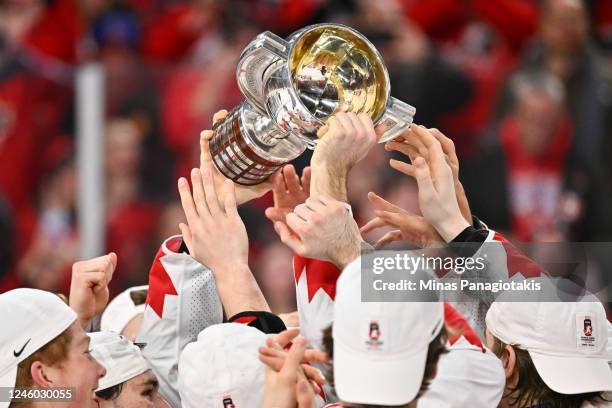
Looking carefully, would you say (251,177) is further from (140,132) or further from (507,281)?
(140,132)

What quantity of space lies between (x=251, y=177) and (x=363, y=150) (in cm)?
48

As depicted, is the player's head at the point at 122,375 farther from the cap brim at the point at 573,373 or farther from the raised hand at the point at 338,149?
the cap brim at the point at 573,373

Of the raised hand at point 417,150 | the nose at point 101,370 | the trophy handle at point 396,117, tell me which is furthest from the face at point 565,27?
the nose at point 101,370

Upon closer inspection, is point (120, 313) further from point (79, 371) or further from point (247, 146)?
point (247, 146)

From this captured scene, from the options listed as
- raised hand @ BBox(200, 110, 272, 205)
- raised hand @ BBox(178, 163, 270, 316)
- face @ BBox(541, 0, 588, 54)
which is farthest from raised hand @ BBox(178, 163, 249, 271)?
face @ BBox(541, 0, 588, 54)

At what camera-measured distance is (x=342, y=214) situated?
8.69ft

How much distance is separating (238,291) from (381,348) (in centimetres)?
56

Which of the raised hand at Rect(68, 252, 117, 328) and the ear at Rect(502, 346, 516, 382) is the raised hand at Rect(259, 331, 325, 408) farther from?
the raised hand at Rect(68, 252, 117, 328)

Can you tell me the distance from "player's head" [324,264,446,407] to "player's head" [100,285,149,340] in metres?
1.31

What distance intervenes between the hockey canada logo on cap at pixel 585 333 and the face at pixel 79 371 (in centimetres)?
124

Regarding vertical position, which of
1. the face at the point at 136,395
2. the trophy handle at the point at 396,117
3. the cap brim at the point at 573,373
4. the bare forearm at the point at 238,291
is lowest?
the face at the point at 136,395

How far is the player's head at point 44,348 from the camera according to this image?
2.81 metres

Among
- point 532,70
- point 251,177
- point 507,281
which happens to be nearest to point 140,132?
point 532,70

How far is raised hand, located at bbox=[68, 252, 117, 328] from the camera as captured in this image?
3.26 meters
